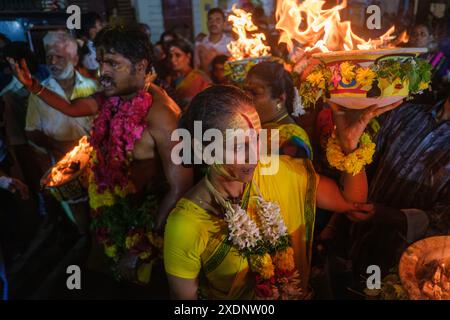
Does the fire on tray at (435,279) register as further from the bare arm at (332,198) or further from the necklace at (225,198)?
the necklace at (225,198)

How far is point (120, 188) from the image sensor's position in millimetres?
3018

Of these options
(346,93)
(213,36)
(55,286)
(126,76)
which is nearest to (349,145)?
(346,93)

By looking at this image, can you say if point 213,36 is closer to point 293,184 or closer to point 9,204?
point 9,204

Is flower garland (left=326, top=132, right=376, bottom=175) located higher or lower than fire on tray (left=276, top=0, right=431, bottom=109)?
lower

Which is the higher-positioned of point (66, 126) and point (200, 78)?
point (200, 78)

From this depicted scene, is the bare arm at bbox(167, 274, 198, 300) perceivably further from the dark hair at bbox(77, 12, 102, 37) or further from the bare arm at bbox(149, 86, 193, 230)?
the dark hair at bbox(77, 12, 102, 37)

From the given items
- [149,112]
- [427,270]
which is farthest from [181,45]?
[427,270]

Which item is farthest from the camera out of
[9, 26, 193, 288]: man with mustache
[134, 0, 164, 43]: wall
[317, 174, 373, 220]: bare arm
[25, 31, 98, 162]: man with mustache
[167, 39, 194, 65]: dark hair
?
[134, 0, 164, 43]: wall

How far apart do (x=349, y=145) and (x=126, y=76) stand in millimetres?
1817

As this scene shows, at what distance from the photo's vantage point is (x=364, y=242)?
325 centimetres

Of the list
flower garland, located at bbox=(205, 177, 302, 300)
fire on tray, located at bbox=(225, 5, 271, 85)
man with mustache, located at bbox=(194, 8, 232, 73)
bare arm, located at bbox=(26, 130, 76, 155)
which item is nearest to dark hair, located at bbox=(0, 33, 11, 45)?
bare arm, located at bbox=(26, 130, 76, 155)

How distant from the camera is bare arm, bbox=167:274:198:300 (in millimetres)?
1844

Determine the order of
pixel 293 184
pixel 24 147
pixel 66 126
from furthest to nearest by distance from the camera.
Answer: pixel 24 147 < pixel 66 126 < pixel 293 184

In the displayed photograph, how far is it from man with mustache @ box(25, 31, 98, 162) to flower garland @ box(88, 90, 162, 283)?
1679mm
